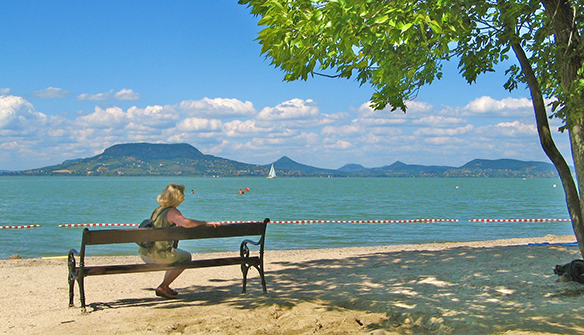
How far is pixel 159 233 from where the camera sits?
6047mm

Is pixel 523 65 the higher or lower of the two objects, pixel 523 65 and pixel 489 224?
the higher

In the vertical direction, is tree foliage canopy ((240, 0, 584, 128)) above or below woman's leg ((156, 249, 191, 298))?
above

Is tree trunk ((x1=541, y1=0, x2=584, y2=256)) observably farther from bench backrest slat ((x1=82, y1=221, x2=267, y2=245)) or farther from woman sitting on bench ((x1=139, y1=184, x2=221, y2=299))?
woman sitting on bench ((x1=139, y1=184, x2=221, y2=299))

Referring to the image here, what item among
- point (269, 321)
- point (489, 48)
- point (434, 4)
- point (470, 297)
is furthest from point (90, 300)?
point (489, 48)

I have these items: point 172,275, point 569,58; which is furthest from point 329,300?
point 569,58

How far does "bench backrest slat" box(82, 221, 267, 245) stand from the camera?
19.2 ft

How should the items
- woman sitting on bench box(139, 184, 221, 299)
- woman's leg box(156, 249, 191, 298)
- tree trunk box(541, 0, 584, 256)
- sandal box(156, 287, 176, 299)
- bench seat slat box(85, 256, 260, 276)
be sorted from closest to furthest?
1. bench seat slat box(85, 256, 260, 276)
2. tree trunk box(541, 0, 584, 256)
3. woman sitting on bench box(139, 184, 221, 299)
4. woman's leg box(156, 249, 191, 298)
5. sandal box(156, 287, 176, 299)

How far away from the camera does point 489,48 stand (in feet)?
25.0

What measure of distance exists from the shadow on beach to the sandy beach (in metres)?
0.01

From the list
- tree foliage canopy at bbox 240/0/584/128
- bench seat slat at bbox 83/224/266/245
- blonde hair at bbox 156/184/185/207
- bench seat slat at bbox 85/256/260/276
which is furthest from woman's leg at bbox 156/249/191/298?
tree foliage canopy at bbox 240/0/584/128

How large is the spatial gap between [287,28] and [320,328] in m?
2.82

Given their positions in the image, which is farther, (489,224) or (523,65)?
(489,224)

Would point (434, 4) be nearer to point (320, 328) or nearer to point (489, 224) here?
point (320, 328)

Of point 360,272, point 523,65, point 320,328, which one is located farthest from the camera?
point 360,272
